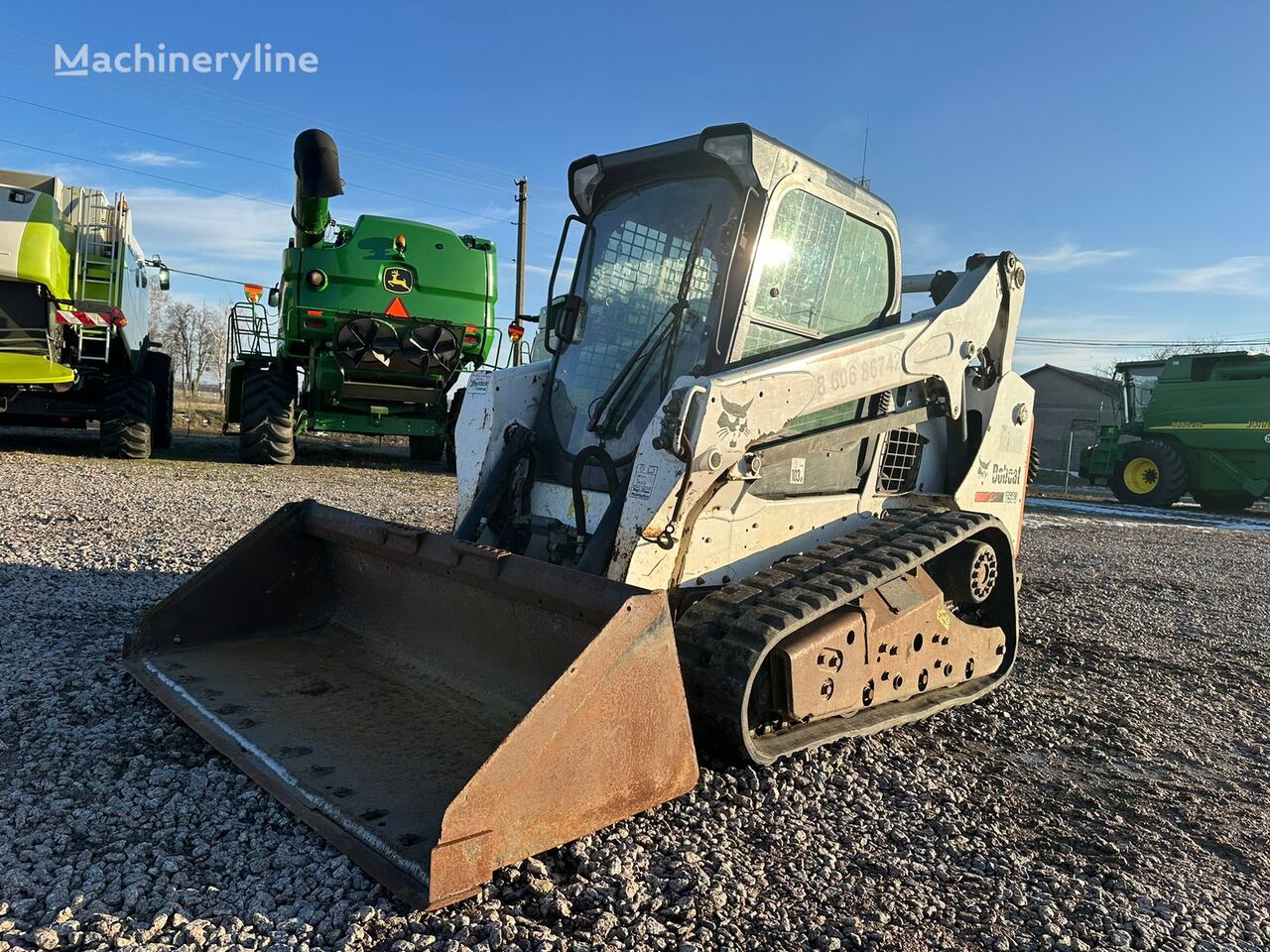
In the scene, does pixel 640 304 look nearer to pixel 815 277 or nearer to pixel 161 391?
pixel 815 277

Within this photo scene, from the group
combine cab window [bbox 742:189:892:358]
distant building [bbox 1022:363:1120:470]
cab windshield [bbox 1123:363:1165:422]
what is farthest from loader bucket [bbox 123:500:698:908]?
distant building [bbox 1022:363:1120:470]

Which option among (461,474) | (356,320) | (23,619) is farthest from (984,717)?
(356,320)

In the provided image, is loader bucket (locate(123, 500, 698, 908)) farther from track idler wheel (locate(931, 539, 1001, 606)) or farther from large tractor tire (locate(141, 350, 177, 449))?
large tractor tire (locate(141, 350, 177, 449))

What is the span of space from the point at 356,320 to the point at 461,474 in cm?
807

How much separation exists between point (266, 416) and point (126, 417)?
5.51 feet

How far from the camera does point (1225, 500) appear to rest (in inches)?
730

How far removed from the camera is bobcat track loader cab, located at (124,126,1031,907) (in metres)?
2.57

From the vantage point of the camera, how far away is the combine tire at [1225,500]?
18000 mm

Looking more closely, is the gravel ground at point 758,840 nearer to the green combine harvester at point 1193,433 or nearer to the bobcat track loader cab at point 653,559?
A: the bobcat track loader cab at point 653,559

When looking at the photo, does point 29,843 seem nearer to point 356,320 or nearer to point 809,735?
point 809,735

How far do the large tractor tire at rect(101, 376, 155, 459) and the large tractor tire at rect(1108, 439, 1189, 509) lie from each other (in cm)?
1819

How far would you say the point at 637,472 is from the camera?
3348 millimetres

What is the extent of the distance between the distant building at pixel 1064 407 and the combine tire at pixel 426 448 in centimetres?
2807

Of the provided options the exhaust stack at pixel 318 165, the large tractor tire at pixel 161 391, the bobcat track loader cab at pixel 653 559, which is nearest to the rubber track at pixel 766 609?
the bobcat track loader cab at pixel 653 559
